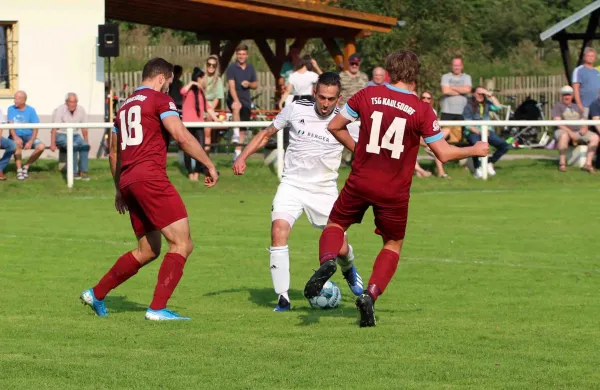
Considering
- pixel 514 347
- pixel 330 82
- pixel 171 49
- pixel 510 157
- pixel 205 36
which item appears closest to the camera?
pixel 514 347

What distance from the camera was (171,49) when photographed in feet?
159

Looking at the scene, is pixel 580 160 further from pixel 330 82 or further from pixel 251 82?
pixel 330 82

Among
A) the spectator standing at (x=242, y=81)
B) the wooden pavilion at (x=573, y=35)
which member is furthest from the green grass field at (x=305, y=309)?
the wooden pavilion at (x=573, y=35)

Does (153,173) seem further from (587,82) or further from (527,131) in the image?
(527,131)

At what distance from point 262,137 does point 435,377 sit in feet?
11.9

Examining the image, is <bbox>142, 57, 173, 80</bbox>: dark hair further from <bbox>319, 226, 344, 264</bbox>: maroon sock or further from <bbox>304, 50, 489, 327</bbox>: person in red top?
<bbox>319, 226, 344, 264</bbox>: maroon sock

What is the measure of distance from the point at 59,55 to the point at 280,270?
57.3 ft

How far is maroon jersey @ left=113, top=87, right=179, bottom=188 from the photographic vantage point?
30.5ft

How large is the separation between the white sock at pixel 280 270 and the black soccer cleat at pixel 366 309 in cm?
136

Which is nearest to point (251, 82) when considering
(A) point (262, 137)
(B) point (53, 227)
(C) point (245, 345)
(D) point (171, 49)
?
(B) point (53, 227)

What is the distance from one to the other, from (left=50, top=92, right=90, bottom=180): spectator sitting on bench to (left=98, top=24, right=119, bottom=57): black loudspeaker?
3.00 meters

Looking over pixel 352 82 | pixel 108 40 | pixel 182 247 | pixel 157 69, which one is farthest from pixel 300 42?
pixel 182 247

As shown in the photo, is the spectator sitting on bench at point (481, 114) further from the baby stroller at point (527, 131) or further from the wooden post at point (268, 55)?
the wooden post at point (268, 55)

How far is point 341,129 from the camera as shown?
9242 millimetres
